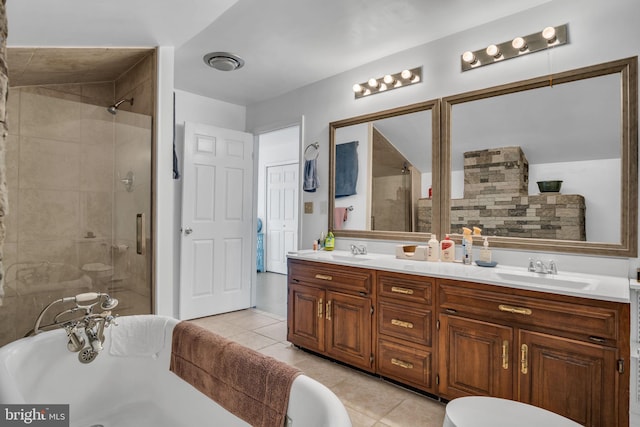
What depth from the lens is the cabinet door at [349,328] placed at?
243 centimetres

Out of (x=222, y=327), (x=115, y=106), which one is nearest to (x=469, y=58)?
(x=115, y=106)

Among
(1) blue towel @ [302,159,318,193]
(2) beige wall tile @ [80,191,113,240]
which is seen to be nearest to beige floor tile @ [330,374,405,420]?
(1) blue towel @ [302,159,318,193]

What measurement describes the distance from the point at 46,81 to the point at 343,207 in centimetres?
237

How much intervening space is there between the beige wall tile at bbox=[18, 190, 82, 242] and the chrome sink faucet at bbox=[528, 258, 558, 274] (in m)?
2.89

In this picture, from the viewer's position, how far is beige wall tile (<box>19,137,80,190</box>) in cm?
210

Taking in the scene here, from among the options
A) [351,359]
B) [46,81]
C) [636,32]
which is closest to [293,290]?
[351,359]

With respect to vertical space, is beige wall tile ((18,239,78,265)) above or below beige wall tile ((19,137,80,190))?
below

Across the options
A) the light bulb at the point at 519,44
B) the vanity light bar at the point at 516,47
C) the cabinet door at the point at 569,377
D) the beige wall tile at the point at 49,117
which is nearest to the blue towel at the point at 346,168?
the vanity light bar at the point at 516,47

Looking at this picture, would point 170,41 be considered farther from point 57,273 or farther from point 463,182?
point 463,182

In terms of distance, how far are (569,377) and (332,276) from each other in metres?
1.50

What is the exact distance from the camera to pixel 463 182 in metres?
2.53

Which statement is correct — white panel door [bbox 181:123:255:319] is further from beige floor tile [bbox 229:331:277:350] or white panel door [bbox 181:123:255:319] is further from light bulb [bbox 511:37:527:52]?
light bulb [bbox 511:37:527:52]

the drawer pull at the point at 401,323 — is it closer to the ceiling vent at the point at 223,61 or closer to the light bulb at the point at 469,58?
the light bulb at the point at 469,58

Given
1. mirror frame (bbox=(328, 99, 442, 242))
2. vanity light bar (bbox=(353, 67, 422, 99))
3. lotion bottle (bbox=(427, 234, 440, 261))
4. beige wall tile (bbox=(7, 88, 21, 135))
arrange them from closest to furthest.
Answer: beige wall tile (bbox=(7, 88, 21, 135)), lotion bottle (bbox=(427, 234, 440, 261)), mirror frame (bbox=(328, 99, 442, 242)), vanity light bar (bbox=(353, 67, 422, 99))
